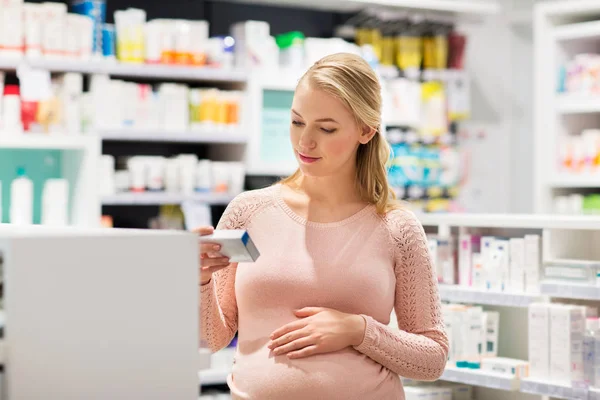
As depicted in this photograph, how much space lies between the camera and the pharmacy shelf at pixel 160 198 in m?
5.45

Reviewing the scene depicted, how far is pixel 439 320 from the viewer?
2424mm

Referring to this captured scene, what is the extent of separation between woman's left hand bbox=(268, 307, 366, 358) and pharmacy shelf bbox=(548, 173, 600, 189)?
175 inches

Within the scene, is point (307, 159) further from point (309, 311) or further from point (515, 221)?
point (515, 221)

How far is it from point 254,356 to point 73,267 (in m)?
0.81

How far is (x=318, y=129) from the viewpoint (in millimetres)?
2285

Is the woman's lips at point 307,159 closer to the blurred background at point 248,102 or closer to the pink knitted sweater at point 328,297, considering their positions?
the pink knitted sweater at point 328,297

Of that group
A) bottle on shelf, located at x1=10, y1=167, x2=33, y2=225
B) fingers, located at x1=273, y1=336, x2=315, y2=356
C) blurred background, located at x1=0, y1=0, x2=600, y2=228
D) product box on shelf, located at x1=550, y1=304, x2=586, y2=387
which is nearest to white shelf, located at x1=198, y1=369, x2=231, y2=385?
blurred background, located at x1=0, y1=0, x2=600, y2=228

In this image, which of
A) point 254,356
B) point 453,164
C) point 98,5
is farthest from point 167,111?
point 254,356

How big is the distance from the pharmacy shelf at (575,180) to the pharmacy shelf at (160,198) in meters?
2.36

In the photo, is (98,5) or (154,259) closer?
(154,259)

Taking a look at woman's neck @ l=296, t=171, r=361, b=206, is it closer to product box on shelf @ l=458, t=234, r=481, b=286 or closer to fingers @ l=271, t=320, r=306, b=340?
fingers @ l=271, t=320, r=306, b=340

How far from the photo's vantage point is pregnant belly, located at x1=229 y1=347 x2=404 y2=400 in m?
2.25

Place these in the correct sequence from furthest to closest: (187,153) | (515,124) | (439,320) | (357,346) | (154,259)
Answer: (515,124)
(187,153)
(439,320)
(357,346)
(154,259)

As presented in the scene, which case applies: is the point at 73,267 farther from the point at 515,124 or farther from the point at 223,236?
the point at 515,124
